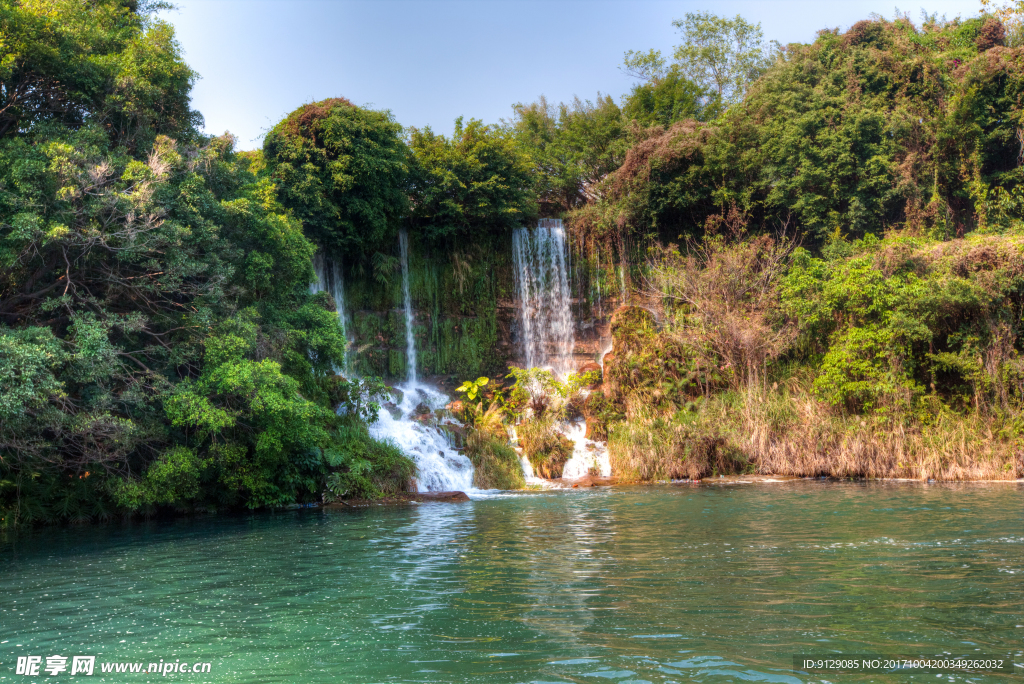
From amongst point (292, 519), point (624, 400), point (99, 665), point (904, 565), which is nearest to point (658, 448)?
point (624, 400)

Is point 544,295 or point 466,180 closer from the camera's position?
point 466,180

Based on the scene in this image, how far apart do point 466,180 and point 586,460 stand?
442 inches

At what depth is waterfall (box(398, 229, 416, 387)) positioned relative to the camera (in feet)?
85.9

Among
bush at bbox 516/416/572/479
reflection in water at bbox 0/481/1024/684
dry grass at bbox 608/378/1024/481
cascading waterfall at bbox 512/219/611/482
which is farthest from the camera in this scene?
cascading waterfall at bbox 512/219/611/482

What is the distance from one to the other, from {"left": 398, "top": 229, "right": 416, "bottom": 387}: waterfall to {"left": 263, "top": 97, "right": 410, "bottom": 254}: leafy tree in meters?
2.24

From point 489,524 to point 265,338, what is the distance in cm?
646

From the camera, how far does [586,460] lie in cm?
2100

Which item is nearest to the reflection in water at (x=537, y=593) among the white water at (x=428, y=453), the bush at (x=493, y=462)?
the white water at (x=428, y=453)

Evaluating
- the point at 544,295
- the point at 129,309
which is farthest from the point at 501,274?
the point at 129,309

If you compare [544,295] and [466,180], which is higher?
[466,180]

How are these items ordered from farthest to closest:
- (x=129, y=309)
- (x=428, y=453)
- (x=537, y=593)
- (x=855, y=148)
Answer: (x=855, y=148), (x=428, y=453), (x=129, y=309), (x=537, y=593)

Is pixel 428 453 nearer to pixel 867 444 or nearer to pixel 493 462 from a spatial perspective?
pixel 493 462

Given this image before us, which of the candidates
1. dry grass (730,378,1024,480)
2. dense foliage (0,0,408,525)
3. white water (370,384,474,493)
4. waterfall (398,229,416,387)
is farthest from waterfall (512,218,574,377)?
dense foliage (0,0,408,525)

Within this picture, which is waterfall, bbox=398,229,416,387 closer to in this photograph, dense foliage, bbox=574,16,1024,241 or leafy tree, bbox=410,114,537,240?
leafy tree, bbox=410,114,537,240
